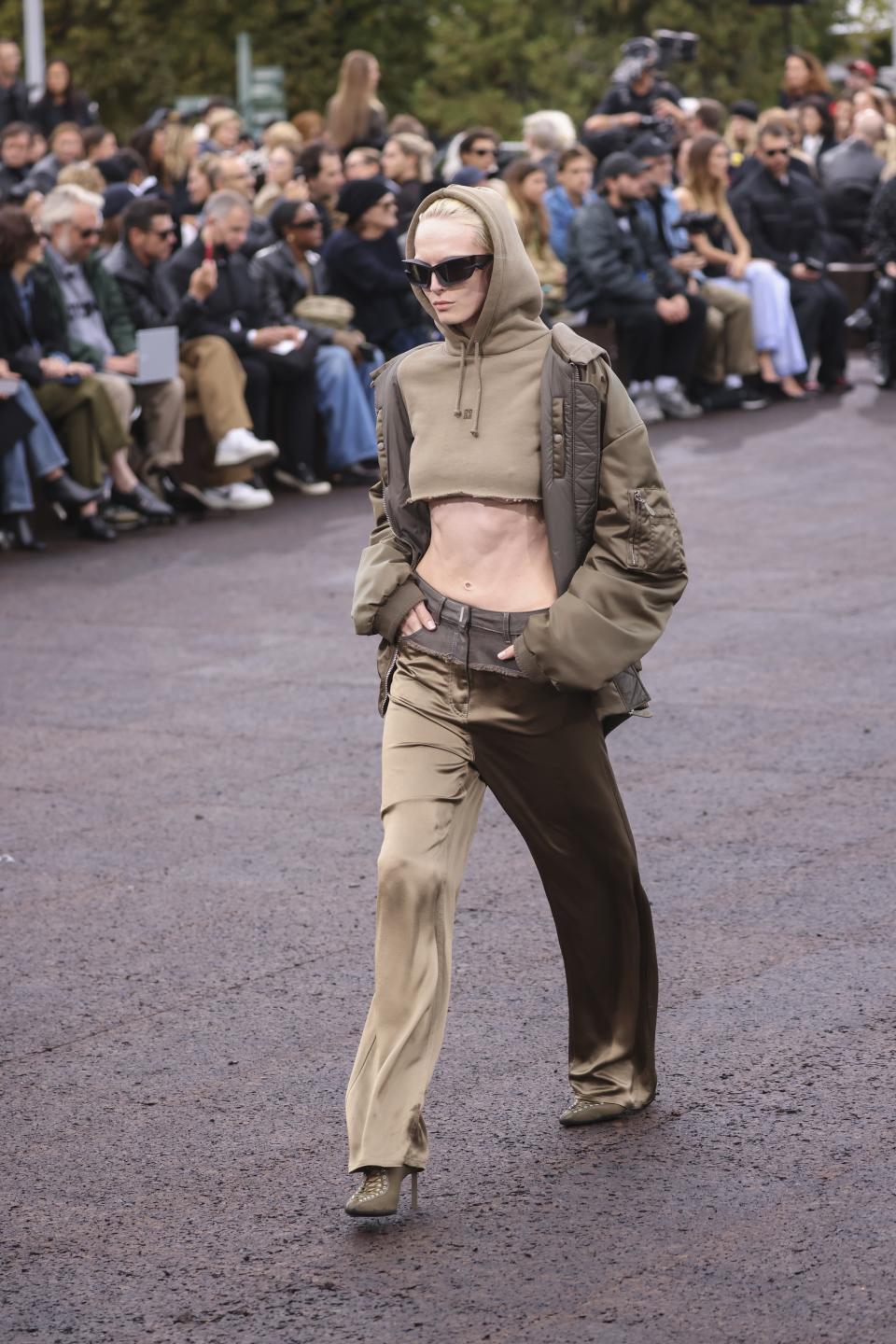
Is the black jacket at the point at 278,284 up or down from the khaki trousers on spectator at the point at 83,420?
A: up

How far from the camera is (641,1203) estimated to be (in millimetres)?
4648

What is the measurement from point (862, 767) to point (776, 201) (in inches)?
495

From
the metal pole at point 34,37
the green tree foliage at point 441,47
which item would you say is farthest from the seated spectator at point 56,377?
the green tree foliage at point 441,47

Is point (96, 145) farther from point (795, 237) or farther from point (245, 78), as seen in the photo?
point (245, 78)

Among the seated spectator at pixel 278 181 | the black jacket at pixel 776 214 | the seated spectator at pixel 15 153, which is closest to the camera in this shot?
the seated spectator at pixel 278 181

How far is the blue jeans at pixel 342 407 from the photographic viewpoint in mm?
15719

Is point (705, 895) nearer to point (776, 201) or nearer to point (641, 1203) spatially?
point (641, 1203)

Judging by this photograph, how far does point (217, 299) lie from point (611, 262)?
13.0ft

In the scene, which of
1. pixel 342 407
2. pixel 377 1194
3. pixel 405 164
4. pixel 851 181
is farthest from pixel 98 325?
pixel 851 181

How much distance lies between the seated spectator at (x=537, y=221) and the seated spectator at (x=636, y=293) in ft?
0.53

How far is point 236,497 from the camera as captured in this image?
15.0 m

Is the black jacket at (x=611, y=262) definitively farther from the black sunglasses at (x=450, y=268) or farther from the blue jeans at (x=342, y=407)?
the black sunglasses at (x=450, y=268)

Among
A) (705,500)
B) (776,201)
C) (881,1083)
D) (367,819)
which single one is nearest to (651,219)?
(776,201)

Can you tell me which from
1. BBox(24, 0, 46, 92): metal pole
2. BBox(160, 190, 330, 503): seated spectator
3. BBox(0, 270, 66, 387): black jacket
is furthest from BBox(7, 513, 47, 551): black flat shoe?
BBox(24, 0, 46, 92): metal pole
